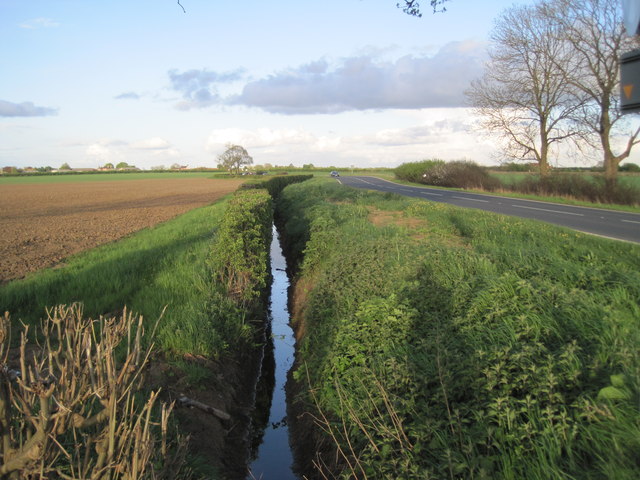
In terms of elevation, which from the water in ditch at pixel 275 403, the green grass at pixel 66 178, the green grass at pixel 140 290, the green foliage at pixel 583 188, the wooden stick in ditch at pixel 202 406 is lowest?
the water in ditch at pixel 275 403

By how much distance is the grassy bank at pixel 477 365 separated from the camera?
2.93 metres

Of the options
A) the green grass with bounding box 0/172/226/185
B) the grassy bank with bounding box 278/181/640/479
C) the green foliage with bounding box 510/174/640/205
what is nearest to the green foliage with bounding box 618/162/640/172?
the green foliage with bounding box 510/174/640/205

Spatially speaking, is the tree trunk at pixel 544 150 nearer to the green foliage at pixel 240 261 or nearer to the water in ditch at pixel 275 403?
the water in ditch at pixel 275 403

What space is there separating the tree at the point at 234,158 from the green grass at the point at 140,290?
9291 cm

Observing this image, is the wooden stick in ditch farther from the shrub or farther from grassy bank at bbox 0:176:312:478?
the shrub

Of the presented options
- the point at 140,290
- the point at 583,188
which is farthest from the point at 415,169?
the point at 140,290

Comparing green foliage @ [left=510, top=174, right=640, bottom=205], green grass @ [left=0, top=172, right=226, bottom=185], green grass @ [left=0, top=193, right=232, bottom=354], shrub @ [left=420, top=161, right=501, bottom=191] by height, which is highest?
green grass @ [left=0, top=172, right=226, bottom=185]

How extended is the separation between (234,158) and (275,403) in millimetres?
99209

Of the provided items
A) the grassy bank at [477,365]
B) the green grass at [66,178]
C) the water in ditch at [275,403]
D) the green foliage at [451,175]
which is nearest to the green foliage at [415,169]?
the green foliage at [451,175]

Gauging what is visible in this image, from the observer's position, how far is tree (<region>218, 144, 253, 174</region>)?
102688 mm

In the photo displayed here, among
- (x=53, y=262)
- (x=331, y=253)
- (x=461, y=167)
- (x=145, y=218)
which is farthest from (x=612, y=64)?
(x=53, y=262)

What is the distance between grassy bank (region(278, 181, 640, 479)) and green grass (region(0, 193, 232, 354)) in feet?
5.05

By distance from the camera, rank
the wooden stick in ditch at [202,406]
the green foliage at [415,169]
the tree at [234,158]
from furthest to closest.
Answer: the tree at [234,158]
the green foliage at [415,169]
the wooden stick in ditch at [202,406]

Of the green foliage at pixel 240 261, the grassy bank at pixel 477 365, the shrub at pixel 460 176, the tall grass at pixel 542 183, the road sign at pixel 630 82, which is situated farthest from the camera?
the shrub at pixel 460 176
